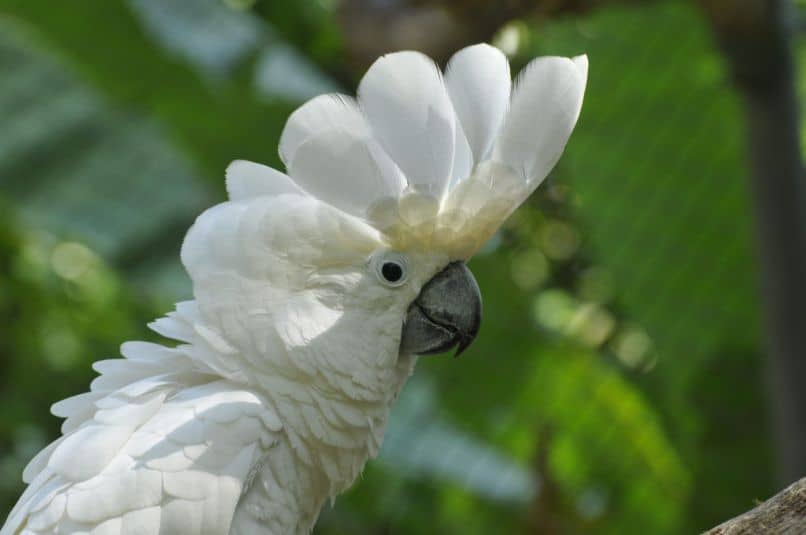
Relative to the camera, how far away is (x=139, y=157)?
9.36 ft

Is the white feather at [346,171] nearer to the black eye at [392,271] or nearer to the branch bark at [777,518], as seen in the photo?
the black eye at [392,271]

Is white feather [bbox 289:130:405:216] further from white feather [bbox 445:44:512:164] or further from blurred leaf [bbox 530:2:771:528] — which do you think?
blurred leaf [bbox 530:2:771:528]

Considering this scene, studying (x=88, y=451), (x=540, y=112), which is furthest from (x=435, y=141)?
(x=88, y=451)

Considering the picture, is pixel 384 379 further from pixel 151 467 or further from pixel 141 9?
pixel 141 9

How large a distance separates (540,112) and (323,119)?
1.01 ft

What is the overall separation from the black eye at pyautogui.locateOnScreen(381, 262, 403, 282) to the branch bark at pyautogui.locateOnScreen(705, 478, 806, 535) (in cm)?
61

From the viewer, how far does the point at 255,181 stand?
1705 mm

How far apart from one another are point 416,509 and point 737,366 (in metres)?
1.15

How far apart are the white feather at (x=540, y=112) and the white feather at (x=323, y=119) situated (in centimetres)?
21

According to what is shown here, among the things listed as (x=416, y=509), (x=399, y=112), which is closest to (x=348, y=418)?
(x=399, y=112)

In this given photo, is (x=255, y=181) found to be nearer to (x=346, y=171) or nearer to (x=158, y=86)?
(x=346, y=171)

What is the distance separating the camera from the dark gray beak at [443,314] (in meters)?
1.68

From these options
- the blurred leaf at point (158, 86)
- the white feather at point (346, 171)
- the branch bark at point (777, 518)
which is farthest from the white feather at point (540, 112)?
the blurred leaf at point (158, 86)

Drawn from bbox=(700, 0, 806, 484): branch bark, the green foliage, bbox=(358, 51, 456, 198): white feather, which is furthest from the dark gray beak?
the green foliage
